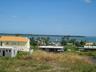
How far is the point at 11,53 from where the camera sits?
3175 centimetres

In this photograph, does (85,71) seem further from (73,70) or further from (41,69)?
(41,69)

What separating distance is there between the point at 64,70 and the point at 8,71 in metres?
4.20

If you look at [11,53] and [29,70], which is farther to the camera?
[11,53]

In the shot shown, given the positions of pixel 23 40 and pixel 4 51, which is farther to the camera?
pixel 23 40

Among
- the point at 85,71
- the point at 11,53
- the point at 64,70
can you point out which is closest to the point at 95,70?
the point at 85,71

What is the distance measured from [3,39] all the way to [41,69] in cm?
2123

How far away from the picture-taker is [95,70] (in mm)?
18422

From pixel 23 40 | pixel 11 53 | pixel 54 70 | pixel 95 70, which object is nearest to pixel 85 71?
pixel 95 70

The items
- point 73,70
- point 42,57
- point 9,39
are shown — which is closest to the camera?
point 73,70

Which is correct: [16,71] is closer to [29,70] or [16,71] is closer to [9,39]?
[29,70]

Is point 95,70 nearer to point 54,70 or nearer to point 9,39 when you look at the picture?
point 54,70

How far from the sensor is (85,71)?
18125 mm

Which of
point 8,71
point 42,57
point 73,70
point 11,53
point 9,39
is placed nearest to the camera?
point 8,71

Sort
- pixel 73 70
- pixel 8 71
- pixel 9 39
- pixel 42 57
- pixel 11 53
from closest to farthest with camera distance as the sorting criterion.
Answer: pixel 8 71, pixel 73 70, pixel 42 57, pixel 11 53, pixel 9 39
